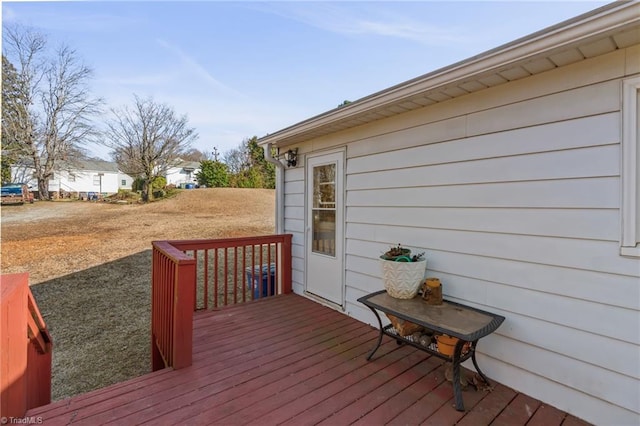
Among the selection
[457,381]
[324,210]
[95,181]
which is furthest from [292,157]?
[95,181]

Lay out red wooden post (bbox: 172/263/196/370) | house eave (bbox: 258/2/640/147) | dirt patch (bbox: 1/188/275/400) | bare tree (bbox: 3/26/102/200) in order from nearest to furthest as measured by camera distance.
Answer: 1. house eave (bbox: 258/2/640/147)
2. red wooden post (bbox: 172/263/196/370)
3. dirt patch (bbox: 1/188/275/400)
4. bare tree (bbox: 3/26/102/200)

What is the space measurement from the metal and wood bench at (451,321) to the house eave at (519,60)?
1.70 meters

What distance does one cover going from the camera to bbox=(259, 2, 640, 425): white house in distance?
5.42 ft

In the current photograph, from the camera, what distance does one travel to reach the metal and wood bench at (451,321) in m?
1.89

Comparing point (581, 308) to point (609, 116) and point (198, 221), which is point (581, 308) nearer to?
point (609, 116)

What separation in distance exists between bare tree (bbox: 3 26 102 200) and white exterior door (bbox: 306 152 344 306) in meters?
17.6

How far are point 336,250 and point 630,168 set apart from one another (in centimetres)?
Answer: 266

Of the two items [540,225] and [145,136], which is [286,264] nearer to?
[540,225]

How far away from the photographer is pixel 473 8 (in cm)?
302

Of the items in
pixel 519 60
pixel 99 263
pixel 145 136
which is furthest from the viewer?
pixel 145 136

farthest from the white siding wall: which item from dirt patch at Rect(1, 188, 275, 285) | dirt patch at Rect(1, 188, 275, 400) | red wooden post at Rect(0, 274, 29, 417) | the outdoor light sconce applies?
dirt patch at Rect(1, 188, 275, 285)

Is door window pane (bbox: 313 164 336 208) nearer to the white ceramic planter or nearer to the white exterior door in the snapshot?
the white exterior door

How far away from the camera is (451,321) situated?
79.7 inches

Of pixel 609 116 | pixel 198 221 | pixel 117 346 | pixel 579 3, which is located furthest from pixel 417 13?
pixel 198 221
